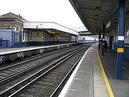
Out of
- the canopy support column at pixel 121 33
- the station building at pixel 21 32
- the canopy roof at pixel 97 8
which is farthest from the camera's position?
the station building at pixel 21 32

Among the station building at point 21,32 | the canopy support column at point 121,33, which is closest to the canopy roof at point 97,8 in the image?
the canopy support column at point 121,33

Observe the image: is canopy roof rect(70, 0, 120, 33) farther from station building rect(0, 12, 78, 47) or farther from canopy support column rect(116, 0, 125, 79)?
station building rect(0, 12, 78, 47)

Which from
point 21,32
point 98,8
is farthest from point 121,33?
point 21,32

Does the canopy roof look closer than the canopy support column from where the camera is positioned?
No

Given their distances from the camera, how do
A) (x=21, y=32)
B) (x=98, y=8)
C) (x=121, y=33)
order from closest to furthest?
(x=121, y=33), (x=98, y=8), (x=21, y=32)

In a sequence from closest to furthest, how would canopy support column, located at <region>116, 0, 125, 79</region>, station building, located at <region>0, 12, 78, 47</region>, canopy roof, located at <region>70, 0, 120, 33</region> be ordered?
1. canopy support column, located at <region>116, 0, 125, 79</region>
2. canopy roof, located at <region>70, 0, 120, 33</region>
3. station building, located at <region>0, 12, 78, 47</region>

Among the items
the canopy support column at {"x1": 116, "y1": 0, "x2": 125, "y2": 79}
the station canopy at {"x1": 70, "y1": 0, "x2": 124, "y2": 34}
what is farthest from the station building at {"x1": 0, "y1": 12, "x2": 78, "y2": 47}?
the canopy support column at {"x1": 116, "y1": 0, "x2": 125, "y2": 79}

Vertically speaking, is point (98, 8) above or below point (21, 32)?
above

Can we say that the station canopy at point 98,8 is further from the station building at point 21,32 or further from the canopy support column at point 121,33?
the station building at point 21,32

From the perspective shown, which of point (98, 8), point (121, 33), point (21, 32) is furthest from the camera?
point (21, 32)

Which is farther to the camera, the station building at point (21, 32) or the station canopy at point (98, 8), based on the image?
the station building at point (21, 32)

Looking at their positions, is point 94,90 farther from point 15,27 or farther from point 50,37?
point 50,37

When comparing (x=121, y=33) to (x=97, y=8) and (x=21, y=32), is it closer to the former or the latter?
→ (x=97, y=8)

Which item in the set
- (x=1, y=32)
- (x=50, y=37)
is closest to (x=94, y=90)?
(x=1, y=32)
